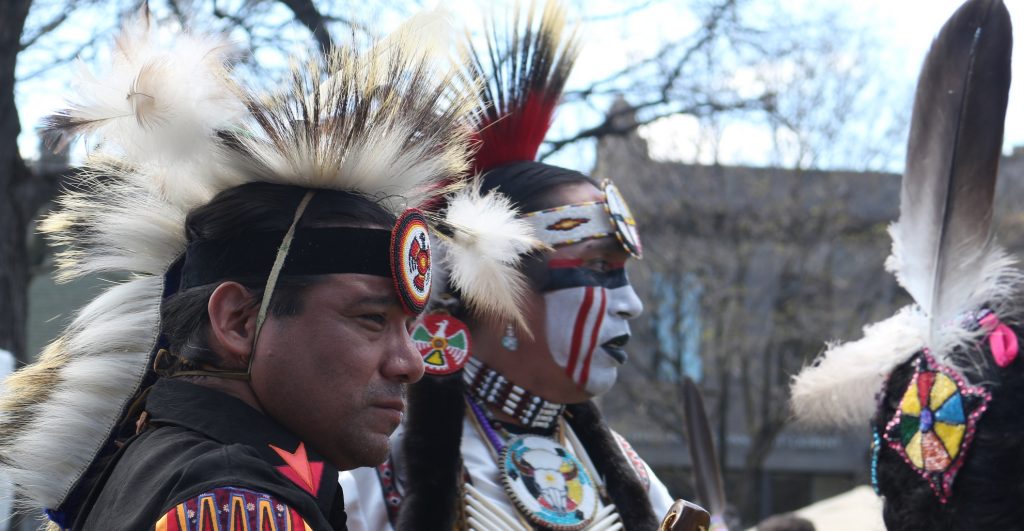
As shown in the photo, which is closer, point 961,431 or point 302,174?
point 302,174

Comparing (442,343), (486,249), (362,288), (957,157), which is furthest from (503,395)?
(957,157)

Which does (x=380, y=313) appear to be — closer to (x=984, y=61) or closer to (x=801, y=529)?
(x=984, y=61)

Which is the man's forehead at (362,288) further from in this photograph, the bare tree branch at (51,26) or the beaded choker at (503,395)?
the bare tree branch at (51,26)

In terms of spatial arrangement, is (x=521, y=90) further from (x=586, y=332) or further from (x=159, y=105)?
(x=159, y=105)

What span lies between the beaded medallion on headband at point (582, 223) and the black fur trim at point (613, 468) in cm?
54

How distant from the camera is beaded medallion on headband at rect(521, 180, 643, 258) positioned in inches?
117

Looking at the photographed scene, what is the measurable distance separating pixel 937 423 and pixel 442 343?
1.26 meters

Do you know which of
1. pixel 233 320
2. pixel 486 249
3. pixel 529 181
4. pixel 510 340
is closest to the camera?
pixel 233 320

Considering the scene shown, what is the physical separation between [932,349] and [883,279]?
1370 centimetres

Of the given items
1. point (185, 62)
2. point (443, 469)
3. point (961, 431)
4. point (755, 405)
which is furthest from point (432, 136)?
point (755, 405)

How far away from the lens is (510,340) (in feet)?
9.75

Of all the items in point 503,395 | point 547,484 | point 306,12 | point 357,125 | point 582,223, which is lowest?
point 547,484

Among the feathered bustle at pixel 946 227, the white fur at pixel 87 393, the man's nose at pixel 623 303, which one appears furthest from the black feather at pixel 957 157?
the white fur at pixel 87 393

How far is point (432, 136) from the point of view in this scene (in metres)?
2.03
